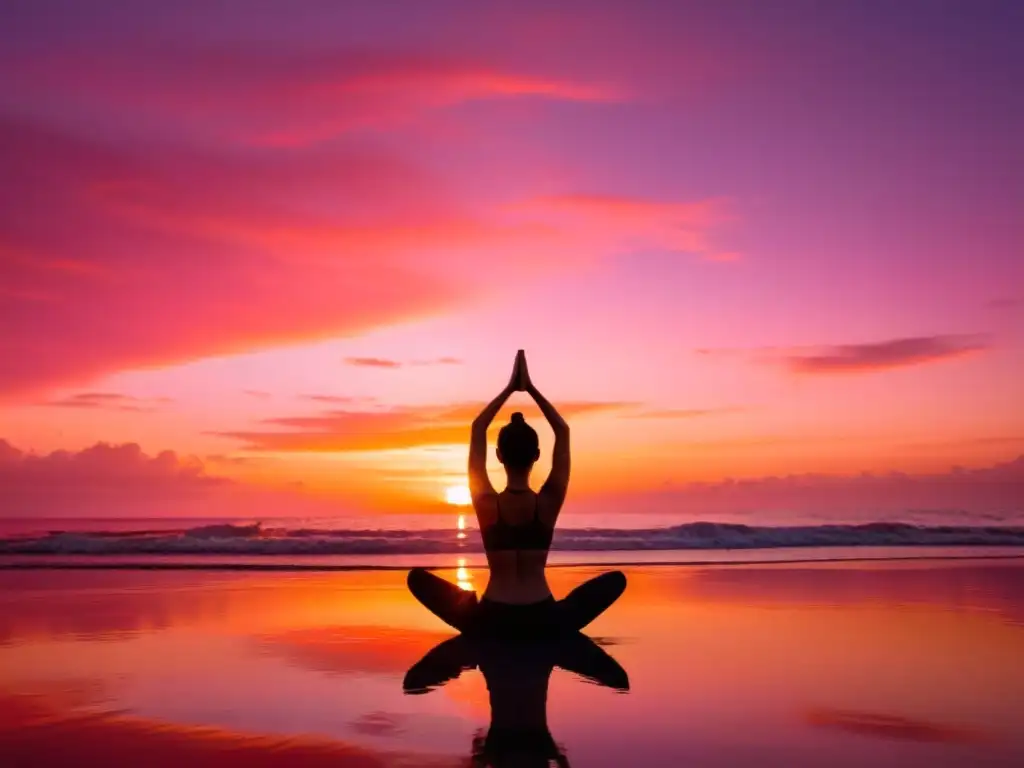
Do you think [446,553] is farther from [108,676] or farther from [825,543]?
[108,676]

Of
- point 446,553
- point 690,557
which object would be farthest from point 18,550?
point 690,557

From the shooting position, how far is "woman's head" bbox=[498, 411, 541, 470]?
8.01 m

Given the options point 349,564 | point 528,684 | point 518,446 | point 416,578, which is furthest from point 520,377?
point 349,564

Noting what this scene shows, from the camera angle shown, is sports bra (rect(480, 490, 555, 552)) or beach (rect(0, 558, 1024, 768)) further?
sports bra (rect(480, 490, 555, 552))

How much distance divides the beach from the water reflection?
8 cm

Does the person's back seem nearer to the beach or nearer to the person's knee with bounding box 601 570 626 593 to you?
the person's knee with bounding box 601 570 626 593

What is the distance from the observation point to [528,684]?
6852 millimetres

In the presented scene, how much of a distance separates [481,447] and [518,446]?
1.30 ft

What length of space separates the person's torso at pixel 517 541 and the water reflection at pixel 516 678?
2.03 ft

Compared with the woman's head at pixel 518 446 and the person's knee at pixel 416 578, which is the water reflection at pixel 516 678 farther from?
the woman's head at pixel 518 446

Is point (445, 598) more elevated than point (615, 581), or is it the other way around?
point (615, 581)

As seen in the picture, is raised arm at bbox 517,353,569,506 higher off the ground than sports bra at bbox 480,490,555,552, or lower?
higher

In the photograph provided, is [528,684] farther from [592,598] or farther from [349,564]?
[349,564]

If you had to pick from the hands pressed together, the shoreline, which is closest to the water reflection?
the hands pressed together
